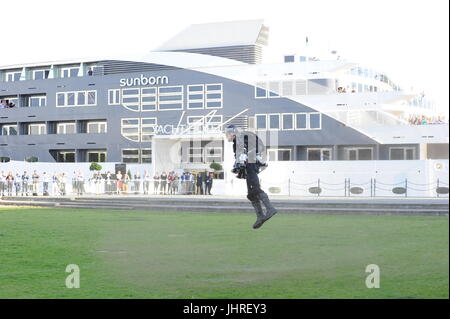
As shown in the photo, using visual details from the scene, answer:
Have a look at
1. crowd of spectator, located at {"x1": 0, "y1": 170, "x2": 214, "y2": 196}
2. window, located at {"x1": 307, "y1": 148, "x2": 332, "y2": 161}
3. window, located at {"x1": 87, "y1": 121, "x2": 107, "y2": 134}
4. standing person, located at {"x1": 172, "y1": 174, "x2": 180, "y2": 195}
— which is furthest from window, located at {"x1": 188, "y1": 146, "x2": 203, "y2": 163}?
standing person, located at {"x1": 172, "y1": 174, "x2": 180, "y2": 195}

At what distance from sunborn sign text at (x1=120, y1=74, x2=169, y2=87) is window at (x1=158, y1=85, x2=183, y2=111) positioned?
20.2 inches

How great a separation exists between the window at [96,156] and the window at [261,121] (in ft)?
48.0

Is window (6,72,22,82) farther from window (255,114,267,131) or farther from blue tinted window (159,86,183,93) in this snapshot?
window (255,114,267,131)

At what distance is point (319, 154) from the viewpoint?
48312 mm

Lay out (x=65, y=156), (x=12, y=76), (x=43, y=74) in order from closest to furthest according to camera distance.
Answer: (x=65, y=156) < (x=43, y=74) < (x=12, y=76)

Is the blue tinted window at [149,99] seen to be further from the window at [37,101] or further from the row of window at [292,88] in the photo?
the window at [37,101]

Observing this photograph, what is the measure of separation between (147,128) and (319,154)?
14.1m

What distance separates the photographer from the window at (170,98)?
53094mm

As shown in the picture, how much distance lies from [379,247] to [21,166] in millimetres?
48874

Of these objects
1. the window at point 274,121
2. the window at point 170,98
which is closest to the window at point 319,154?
the window at point 274,121

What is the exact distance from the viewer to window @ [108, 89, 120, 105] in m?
56.3

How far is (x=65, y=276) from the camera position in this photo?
8.45 m

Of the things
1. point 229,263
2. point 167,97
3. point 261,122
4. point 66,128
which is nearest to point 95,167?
point 167,97

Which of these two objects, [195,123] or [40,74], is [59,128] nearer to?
[40,74]
